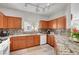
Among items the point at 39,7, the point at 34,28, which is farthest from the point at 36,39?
the point at 39,7

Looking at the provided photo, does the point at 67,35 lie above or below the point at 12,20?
below

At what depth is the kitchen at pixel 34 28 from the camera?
168 cm

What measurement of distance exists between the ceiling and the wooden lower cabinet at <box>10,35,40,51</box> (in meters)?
0.48

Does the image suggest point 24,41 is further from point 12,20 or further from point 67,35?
point 67,35

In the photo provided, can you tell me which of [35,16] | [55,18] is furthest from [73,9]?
[35,16]

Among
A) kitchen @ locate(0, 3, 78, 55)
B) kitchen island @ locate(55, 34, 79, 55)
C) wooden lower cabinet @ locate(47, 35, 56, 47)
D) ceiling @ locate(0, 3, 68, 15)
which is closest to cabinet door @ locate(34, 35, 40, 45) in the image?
kitchen @ locate(0, 3, 78, 55)

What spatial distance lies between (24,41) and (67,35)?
75 centimetres

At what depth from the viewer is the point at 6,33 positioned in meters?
1.69

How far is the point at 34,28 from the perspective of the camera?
1.75 metres

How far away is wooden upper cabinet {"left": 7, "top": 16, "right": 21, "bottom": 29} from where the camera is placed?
1688mm

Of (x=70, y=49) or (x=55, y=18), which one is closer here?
(x=70, y=49)

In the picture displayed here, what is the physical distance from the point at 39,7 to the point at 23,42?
0.67 m

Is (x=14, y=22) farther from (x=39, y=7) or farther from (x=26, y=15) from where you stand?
(x=39, y=7)
